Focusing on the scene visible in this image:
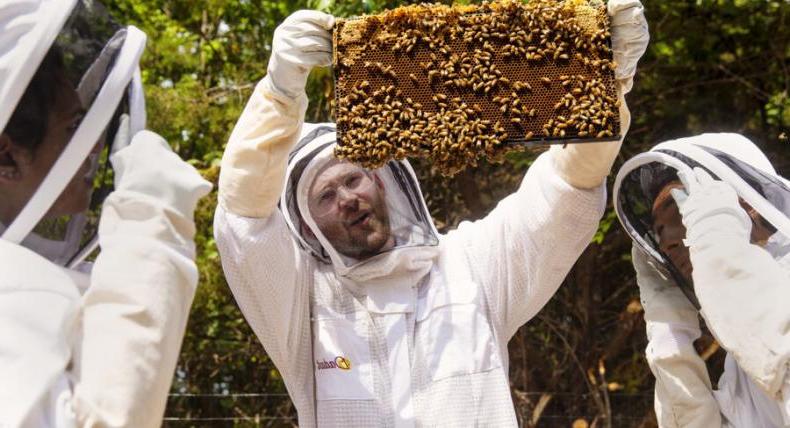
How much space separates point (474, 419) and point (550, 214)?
2.59ft

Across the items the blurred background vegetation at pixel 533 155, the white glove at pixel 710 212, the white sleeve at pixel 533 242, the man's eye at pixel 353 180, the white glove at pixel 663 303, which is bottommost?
the blurred background vegetation at pixel 533 155

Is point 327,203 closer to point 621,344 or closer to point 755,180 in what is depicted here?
point 755,180

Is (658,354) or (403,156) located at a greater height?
(403,156)

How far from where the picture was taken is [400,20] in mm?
3484

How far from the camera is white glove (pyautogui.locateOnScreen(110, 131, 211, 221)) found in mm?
2537

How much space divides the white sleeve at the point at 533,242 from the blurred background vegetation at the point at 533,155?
259cm

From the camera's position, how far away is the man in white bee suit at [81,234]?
7.90ft

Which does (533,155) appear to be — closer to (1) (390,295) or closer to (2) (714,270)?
(1) (390,295)

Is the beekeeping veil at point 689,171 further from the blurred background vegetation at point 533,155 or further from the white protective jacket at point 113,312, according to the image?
the blurred background vegetation at point 533,155

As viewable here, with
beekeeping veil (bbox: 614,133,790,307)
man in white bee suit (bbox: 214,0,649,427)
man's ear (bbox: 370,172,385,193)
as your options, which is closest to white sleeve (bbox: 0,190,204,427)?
man in white bee suit (bbox: 214,0,649,427)

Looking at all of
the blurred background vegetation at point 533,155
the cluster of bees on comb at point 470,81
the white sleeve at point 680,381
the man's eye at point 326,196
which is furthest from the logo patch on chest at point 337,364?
the blurred background vegetation at point 533,155

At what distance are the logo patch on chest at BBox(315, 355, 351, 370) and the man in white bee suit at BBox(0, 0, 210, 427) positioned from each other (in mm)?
1310

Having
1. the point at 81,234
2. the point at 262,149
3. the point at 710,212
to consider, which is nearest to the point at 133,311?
the point at 81,234

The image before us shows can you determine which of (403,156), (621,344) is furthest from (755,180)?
(621,344)
